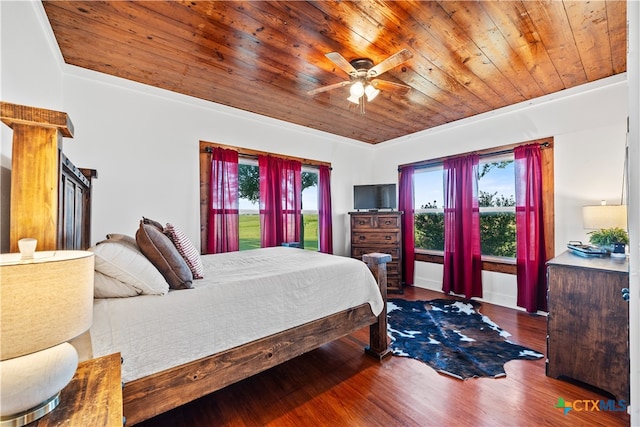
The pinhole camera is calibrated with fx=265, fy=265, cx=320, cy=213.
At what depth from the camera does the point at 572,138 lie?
2.97 metres

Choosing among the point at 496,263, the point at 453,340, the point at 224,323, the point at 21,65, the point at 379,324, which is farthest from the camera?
the point at 496,263

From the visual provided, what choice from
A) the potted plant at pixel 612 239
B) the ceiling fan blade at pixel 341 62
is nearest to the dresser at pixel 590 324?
the potted plant at pixel 612 239

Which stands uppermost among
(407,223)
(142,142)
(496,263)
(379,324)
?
(142,142)

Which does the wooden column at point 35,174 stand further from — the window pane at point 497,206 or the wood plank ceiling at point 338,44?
the window pane at point 497,206

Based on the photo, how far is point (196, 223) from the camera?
10.2 ft

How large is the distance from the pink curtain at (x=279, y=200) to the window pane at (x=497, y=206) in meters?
2.65

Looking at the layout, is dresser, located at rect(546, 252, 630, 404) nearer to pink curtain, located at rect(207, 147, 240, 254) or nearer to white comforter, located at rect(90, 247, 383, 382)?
white comforter, located at rect(90, 247, 383, 382)

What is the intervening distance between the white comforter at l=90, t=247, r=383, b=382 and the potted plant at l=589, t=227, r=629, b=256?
203cm

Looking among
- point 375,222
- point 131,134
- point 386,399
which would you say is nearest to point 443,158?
point 375,222

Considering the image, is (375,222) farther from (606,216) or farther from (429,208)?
(606,216)

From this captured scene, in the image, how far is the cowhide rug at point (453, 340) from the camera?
83.0 inches

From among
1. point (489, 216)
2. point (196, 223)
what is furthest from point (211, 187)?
point (489, 216)

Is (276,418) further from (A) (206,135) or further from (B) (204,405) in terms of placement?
(A) (206,135)

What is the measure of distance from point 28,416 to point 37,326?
0.93 ft
